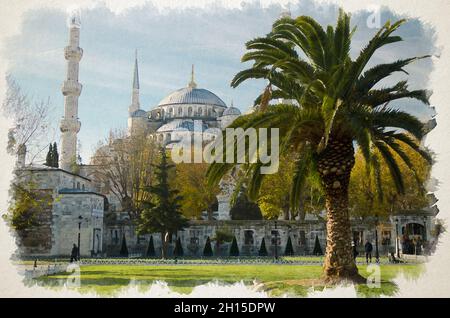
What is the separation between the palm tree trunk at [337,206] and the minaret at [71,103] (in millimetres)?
36567

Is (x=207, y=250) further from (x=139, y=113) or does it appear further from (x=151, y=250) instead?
(x=139, y=113)

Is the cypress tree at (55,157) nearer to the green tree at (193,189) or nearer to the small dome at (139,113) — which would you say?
the green tree at (193,189)

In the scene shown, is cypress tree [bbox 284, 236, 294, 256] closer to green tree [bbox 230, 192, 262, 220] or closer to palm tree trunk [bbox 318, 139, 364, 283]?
green tree [bbox 230, 192, 262, 220]

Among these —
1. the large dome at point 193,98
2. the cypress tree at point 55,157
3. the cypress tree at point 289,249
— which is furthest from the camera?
the large dome at point 193,98

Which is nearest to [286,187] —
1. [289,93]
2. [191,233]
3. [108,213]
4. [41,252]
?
[191,233]

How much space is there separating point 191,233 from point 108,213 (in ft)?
24.6

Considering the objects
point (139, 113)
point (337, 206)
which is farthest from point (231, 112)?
point (337, 206)

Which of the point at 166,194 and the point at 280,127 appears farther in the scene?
the point at 166,194

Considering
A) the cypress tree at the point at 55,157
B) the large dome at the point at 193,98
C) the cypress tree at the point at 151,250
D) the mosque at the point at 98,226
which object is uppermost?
the large dome at the point at 193,98

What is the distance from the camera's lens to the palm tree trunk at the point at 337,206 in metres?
12.7

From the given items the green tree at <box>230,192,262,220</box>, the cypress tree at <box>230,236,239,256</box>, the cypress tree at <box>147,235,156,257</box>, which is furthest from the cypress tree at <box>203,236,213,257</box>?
the green tree at <box>230,192,262,220</box>

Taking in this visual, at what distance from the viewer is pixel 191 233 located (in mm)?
37406

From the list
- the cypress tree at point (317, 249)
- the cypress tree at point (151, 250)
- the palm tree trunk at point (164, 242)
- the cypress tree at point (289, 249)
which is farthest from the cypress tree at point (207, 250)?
the cypress tree at point (317, 249)

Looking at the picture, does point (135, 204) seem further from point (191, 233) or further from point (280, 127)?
point (280, 127)
